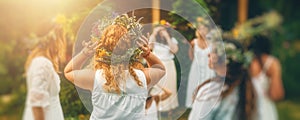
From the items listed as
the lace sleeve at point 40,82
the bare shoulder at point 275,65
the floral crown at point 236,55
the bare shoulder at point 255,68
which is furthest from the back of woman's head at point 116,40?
the bare shoulder at point 275,65

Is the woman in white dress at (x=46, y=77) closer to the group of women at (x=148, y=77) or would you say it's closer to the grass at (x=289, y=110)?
the group of women at (x=148, y=77)

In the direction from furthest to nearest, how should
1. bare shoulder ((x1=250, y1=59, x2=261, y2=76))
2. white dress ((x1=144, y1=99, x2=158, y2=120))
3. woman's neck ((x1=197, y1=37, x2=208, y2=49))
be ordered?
bare shoulder ((x1=250, y1=59, x2=261, y2=76))
woman's neck ((x1=197, y1=37, x2=208, y2=49))
white dress ((x1=144, y1=99, x2=158, y2=120))

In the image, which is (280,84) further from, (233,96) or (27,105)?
(27,105)

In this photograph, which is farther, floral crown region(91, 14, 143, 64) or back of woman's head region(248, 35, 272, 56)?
back of woman's head region(248, 35, 272, 56)

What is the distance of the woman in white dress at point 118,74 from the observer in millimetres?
2361

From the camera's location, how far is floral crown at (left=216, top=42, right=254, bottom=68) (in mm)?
3152

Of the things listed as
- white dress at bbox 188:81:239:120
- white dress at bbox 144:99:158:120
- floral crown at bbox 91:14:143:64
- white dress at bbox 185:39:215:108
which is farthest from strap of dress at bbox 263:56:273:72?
floral crown at bbox 91:14:143:64

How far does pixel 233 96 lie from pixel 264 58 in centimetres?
33

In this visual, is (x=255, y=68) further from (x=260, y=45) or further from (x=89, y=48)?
(x=89, y=48)

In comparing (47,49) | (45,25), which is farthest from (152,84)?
(45,25)

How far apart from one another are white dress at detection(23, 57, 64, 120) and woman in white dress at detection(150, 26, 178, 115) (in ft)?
1.35

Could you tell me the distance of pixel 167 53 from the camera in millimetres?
2658

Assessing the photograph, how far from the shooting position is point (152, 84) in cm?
241

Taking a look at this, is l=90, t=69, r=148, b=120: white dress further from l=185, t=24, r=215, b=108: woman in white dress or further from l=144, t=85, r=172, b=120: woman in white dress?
l=185, t=24, r=215, b=108: woman in white dress
